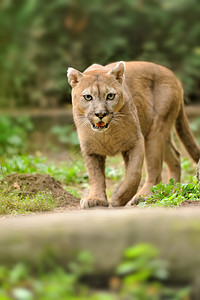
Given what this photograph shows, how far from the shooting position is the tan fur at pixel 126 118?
579 centimetres

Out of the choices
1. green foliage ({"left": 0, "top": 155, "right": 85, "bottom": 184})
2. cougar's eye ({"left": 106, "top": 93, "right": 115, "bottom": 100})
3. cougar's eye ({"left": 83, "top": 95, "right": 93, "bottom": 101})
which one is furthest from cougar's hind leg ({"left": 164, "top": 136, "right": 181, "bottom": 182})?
cougar's eye ({"left": 83, "top": 95, "right": 93, "bottom": 101})

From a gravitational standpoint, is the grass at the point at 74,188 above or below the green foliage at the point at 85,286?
below

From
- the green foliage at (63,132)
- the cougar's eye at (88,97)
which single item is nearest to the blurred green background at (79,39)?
the green foliage at (63,132)

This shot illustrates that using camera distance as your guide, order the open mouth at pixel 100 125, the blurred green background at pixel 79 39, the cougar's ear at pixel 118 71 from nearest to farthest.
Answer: the open mouth at pixel 100 125 → the cougar's ear at pixel 118 71 → the blurred green background at pixel 79 39

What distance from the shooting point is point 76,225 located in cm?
297

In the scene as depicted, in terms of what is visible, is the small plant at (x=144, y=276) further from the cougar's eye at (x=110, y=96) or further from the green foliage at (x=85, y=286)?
the cougar's eye at (x=110, y=96)

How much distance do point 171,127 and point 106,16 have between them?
647 cm

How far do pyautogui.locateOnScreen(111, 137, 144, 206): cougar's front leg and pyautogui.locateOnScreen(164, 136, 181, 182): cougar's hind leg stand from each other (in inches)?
52.1

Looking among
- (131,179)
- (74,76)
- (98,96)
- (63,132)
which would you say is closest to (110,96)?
(98,96)

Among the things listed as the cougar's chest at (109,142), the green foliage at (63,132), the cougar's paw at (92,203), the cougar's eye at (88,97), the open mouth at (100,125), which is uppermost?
the cougar's eye at (88,97)

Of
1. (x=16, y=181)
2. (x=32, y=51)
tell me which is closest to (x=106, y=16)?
(x=32, y=51)

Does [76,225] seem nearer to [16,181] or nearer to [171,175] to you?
[16,181]

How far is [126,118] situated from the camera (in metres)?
5.98

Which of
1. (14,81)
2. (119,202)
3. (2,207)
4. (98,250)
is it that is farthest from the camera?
(14,81)
